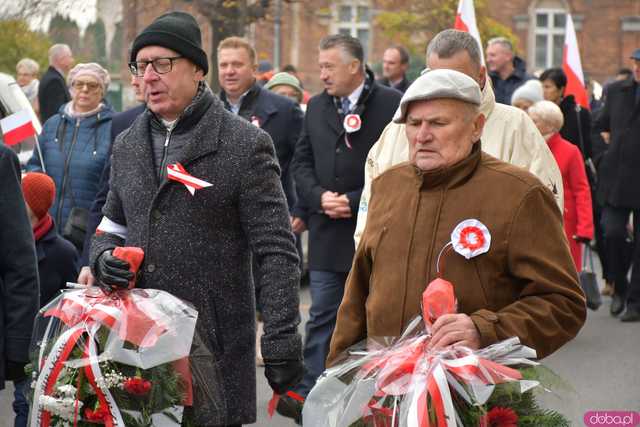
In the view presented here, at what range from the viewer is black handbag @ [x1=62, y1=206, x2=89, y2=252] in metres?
8.54

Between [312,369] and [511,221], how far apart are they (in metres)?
4.11

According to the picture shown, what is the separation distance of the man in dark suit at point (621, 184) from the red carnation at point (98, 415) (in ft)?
25.5

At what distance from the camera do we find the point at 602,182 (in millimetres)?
12078

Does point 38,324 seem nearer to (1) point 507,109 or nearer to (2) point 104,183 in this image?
(1) point 507,109

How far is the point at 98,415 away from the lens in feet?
14.4

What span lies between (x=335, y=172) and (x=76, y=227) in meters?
1.76

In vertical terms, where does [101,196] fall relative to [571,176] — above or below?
above

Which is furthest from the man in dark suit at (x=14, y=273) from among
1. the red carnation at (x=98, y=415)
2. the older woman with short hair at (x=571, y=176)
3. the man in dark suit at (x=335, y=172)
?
the older woman with short hair at (x=571, y=176)

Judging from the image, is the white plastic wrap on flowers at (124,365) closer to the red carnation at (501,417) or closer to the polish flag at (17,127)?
the red carnation at (501,417)

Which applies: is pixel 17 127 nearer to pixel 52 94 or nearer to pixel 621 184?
pixel 52 94

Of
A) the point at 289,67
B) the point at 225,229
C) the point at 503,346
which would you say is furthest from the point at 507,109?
the point at 289,67

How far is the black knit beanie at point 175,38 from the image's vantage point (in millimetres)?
4832

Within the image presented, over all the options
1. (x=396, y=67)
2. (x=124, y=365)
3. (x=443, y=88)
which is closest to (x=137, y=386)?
(x=124, y=365)

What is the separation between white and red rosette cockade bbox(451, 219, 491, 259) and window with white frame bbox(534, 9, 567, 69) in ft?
167
